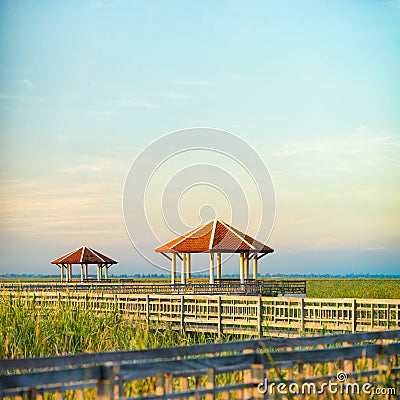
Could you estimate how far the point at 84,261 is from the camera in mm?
49000

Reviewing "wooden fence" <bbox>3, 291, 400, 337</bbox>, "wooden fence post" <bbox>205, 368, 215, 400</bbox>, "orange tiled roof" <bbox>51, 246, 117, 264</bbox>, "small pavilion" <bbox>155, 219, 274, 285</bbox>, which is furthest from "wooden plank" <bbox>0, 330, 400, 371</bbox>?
"orange tiled roof" <bbox>51, 246, 117, 264</bbox>

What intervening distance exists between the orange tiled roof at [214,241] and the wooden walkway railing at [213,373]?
31046 millimetres

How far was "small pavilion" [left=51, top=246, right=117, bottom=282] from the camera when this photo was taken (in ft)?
162

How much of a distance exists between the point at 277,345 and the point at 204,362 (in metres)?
1.68

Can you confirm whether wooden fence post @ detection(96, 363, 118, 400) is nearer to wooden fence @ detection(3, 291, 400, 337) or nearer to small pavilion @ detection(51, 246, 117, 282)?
wooden fence @ detection(3, 291, 400, 337)

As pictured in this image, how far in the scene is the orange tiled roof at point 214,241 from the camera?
128 ft

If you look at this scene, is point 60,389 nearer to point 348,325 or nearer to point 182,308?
point 348,325

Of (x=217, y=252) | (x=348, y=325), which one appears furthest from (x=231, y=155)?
(x=348, y=325)

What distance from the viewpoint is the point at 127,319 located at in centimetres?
1766

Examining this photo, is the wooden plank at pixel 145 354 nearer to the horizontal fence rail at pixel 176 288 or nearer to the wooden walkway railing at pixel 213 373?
the wooden walkway railing at pixel 213 373

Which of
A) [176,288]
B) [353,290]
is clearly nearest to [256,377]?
[176,288]

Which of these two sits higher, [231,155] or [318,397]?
[231,155]

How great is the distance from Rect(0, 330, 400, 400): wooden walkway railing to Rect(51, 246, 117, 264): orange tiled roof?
4173 cm

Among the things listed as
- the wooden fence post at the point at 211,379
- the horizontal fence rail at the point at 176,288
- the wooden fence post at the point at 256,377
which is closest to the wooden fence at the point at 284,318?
the horizontal fence rail at the point at 176,288
